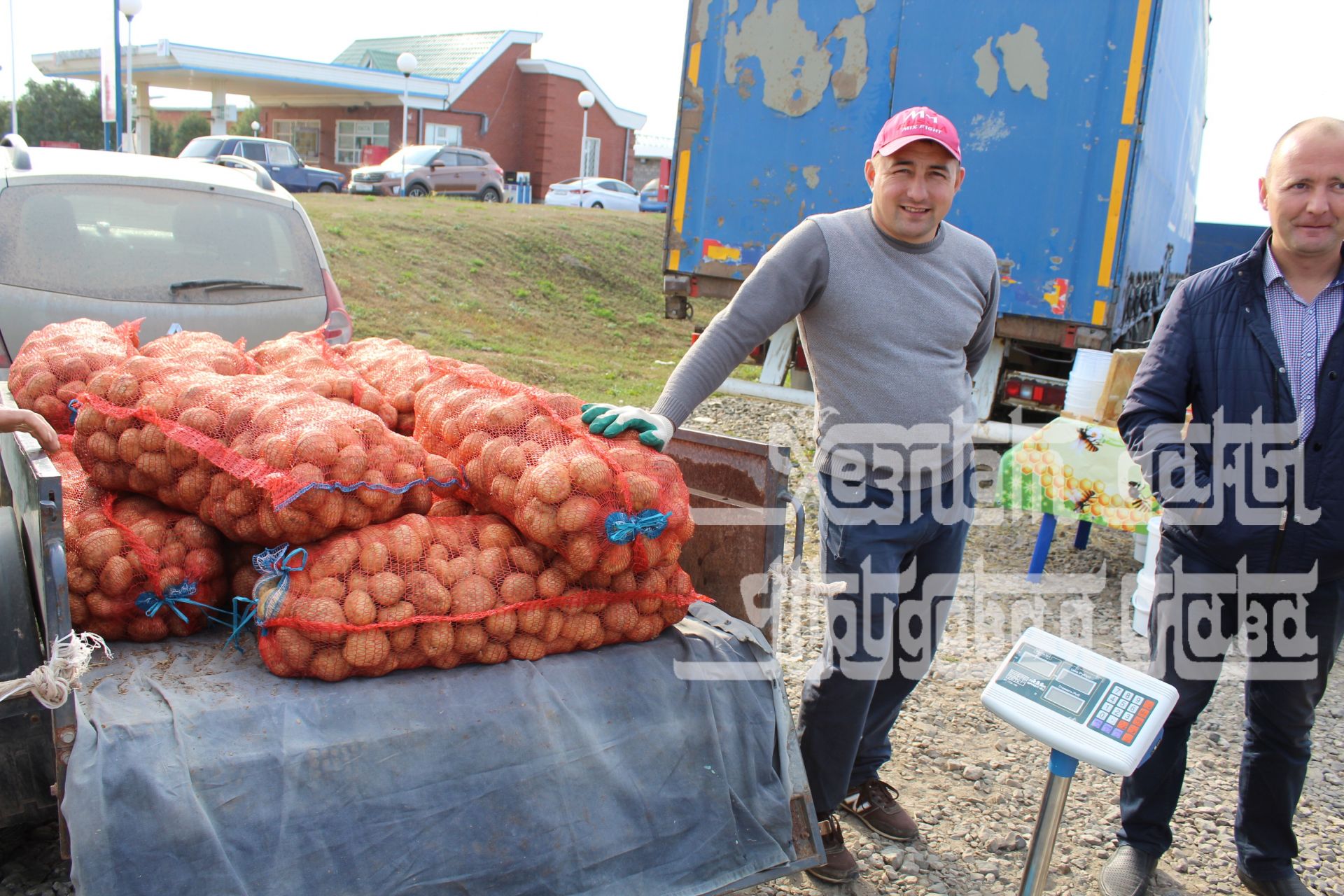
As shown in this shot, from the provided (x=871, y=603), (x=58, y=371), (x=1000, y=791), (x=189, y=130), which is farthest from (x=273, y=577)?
(x=189, y=130)

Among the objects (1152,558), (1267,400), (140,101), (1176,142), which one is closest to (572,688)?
(1267,400)

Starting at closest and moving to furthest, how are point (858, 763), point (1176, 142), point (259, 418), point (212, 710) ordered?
point (212, 710) < point (259, 418) < point (858, 763) < point (1176, 142)

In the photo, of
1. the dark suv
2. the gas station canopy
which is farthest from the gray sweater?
the gas station canopy

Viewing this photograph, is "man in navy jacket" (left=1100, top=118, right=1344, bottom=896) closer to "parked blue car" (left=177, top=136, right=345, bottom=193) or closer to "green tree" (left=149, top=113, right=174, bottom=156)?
"parked blue car" (left=177, top=136, right=345, bottom=193)

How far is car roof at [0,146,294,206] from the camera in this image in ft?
14.2

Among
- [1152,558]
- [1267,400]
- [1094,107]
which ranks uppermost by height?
[1094,107]

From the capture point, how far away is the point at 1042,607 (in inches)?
215

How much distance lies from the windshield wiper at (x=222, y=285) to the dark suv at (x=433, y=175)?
872 inches

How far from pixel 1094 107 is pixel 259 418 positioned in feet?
17.7

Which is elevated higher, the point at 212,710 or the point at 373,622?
the point at 373,622

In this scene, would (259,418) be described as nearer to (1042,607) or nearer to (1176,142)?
(1042,607)

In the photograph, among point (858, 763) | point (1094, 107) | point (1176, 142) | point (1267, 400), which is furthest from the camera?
point (1176, 142)

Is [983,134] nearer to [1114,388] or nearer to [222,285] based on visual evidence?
[1114,388]

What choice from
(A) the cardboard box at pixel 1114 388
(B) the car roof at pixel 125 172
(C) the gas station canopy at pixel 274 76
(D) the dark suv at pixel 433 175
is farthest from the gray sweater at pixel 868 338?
(C) the gas station canopy at pixel 274 76
